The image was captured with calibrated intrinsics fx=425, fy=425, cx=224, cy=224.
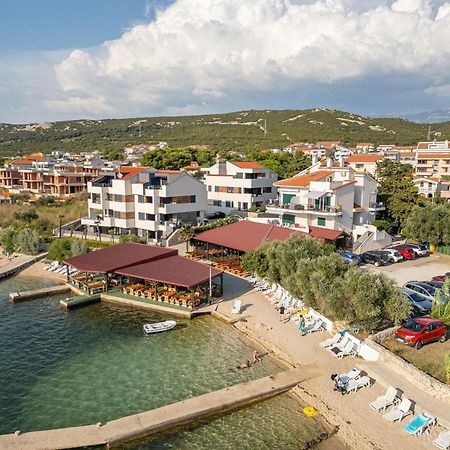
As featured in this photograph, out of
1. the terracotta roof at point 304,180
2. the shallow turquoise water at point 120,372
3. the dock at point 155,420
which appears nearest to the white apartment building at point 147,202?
the terracotta roof at point 304,180

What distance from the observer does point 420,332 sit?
25.1m

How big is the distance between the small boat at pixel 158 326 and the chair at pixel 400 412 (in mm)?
15833

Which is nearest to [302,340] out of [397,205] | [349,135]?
[397,205]

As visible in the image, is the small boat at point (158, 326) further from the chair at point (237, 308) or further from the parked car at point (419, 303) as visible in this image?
the parked car at point (419, 303)

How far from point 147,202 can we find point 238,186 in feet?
61.8

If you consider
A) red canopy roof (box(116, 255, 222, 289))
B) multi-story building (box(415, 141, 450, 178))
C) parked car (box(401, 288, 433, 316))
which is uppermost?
multi-story building (box(415, 141, 450, 178))

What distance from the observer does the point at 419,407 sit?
1945cm

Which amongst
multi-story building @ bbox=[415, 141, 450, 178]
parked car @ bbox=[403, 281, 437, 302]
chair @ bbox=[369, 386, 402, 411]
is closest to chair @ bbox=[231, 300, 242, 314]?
chair @ bbox=[369, 386, 402, 411]

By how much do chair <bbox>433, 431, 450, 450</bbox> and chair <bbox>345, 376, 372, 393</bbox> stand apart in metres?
4.37

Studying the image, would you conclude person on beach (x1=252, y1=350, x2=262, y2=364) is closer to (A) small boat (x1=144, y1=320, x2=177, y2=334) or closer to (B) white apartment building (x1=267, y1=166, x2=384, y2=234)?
(A) small boat (x1=144, y1=320, x2=177, y2=334)

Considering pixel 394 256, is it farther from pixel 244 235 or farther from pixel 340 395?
pixel 340 395

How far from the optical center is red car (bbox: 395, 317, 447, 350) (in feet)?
82.0

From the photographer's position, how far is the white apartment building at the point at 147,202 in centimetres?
5497

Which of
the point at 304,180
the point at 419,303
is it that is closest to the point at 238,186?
the point at 304,180
